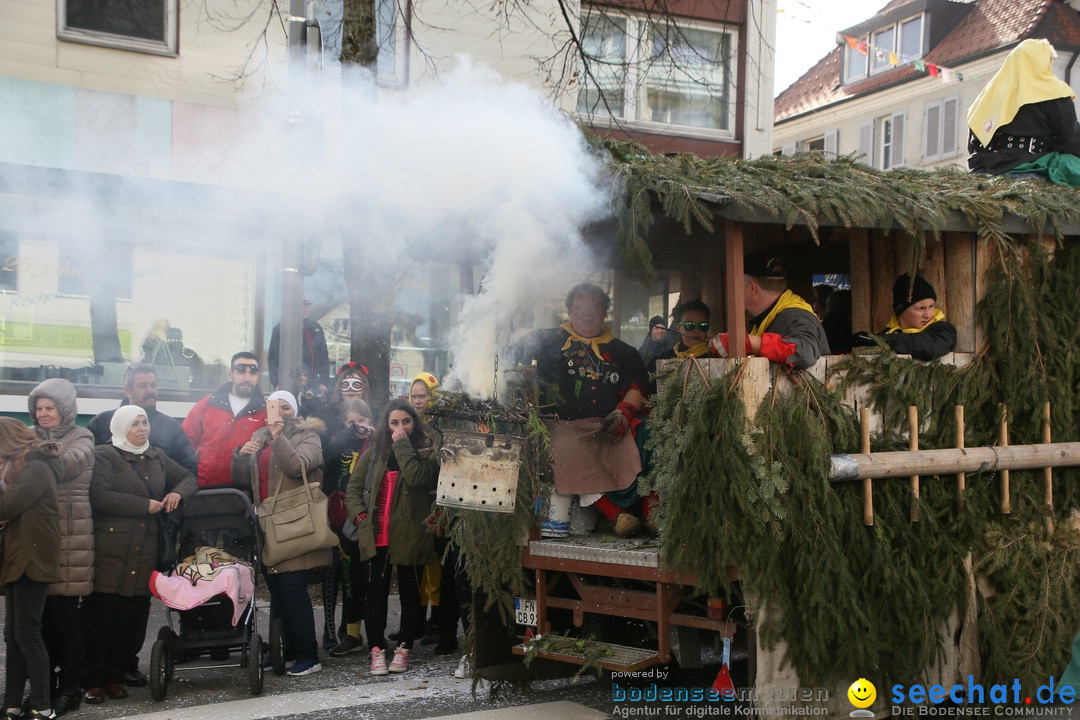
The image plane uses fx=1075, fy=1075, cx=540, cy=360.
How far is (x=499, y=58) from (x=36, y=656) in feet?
33.8

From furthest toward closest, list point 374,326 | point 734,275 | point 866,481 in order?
point 374,326, point 734,275, point 866,481

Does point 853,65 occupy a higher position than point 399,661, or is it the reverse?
point 853,65

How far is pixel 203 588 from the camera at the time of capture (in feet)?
20.8

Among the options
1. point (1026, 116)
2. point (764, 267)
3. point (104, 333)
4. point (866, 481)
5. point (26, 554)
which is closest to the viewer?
point (866, 481)

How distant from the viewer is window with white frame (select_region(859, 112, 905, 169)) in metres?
26.9

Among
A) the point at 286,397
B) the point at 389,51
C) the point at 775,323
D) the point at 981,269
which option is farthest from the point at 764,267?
the point at 389,51

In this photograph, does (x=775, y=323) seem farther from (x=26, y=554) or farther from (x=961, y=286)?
(x=26, y=554)

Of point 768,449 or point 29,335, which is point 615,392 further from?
point 29,335

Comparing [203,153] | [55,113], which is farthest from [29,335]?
[203,153]

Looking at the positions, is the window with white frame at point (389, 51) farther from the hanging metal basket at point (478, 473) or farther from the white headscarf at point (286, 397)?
the hanging metal basket at point (478, 473)

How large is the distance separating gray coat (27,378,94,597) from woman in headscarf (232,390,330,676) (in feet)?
3.29

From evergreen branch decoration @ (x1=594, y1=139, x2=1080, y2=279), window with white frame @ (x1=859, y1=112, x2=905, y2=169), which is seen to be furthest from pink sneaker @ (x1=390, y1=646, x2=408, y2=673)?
window with white frame @ (x1=859, y1=112, x2=905, y2=169)

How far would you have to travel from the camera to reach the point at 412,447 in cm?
713

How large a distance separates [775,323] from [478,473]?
1764mm
